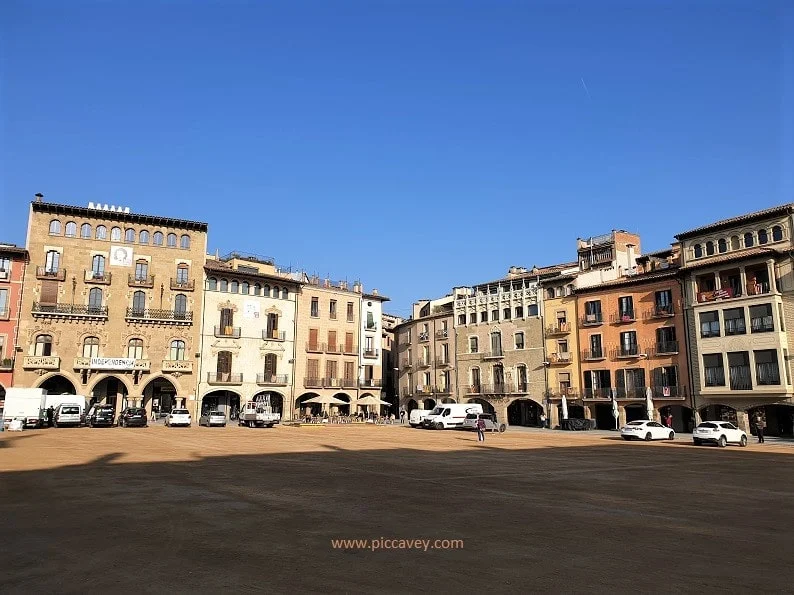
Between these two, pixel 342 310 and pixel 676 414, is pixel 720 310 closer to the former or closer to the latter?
pixel 676 414

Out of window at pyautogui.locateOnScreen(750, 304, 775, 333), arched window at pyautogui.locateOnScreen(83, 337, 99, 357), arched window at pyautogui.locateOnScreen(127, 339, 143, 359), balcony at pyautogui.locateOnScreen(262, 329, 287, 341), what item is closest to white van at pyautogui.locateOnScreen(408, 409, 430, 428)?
balcony at pyautogui.locateOnScreen(262, 329, 287, 341)

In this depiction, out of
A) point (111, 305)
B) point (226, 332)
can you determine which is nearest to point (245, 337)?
point (226, 332)

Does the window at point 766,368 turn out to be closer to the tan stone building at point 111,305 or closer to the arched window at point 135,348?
Answer: the tan stone building at point 111,305

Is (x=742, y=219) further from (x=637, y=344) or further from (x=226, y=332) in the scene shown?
(x=226, y=332)

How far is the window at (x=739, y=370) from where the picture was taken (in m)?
44.3

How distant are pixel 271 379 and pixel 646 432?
39.0 m

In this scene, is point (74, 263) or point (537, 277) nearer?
point (74, 263)

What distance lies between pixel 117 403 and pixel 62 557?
53.6 metres

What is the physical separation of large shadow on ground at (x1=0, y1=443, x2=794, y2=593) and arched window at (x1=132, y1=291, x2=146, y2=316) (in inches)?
1644

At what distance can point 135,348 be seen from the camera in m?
58.4

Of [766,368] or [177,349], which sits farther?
[177,349]

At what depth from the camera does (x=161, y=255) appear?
60.9 meters

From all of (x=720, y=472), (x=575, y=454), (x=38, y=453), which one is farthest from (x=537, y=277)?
(x=38, y=453)

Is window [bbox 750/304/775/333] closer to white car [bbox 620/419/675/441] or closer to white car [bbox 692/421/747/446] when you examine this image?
white car [bbox 620/419/675/441]
